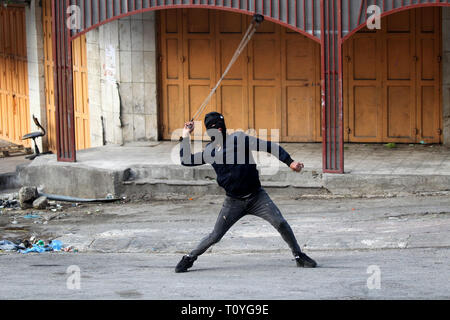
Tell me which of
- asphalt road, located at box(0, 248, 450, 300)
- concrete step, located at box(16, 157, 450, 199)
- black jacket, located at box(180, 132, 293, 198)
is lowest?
asphalt road, located at box(0, 248, 450, 300)

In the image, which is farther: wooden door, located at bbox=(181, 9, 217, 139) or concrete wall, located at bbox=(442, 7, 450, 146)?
wooden door, located at bbox=(181, 9, 217, 139)

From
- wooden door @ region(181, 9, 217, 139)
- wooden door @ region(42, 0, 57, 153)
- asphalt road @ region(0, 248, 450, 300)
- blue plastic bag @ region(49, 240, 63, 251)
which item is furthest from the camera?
wooden door @ region(42, 0, 57, 153)

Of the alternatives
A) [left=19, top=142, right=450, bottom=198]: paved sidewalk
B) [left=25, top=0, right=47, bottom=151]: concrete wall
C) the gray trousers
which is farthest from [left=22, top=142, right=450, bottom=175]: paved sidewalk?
the gray trousers

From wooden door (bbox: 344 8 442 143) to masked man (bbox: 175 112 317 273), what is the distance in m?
6.58

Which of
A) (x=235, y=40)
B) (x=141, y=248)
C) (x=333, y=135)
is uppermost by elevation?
(x=235, y=40)

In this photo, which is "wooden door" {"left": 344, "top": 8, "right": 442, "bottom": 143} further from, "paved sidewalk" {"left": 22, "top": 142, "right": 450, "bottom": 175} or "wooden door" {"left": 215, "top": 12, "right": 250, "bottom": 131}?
"wooden door" {"left": 215, "top": 12, "right": 250, "bottom": 131}

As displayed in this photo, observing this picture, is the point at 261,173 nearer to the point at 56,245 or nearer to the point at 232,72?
the point at 232,72

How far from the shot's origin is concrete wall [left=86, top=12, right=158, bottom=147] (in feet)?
53.8

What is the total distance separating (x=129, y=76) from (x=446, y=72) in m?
5.64

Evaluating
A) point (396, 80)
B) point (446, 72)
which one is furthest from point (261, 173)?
point (446, 72)

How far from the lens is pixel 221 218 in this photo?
30.5 ft

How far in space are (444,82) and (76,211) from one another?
632 centimetres
